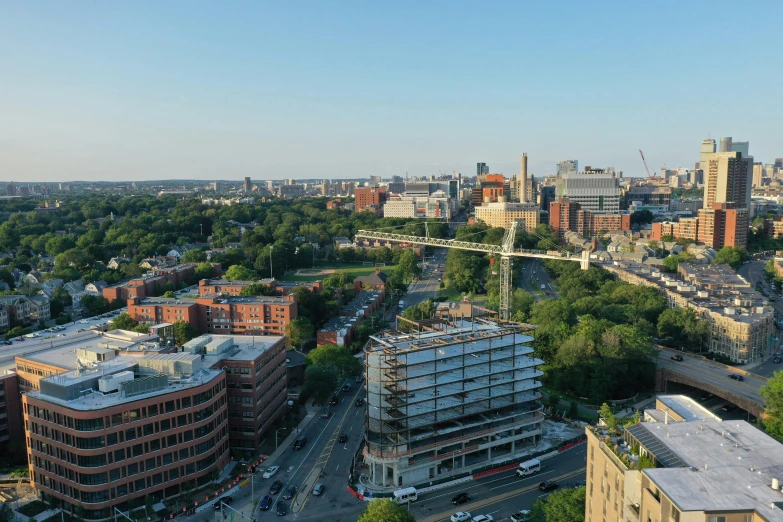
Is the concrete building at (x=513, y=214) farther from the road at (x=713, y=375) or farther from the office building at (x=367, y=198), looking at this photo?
the road at (x=713, y=375)

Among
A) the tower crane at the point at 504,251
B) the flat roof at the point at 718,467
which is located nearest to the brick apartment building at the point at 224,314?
the tower crane at the point at 504,251

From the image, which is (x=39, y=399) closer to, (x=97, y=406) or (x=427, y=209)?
(x=97, y=406)

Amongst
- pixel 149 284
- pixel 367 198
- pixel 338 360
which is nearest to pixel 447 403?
pixel 338 360

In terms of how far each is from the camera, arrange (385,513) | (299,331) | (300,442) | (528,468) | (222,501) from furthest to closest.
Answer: (299,331), (300,442), (528,468), (222,501), (385,513)

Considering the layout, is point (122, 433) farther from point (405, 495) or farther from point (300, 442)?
point (405, 495)

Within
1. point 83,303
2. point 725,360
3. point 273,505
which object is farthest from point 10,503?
point 725,360

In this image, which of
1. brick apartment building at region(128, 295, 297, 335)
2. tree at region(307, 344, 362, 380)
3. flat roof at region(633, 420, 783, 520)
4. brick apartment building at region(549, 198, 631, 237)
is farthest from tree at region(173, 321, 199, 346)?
brick apartment building at region(549, 198, 631, 237)
